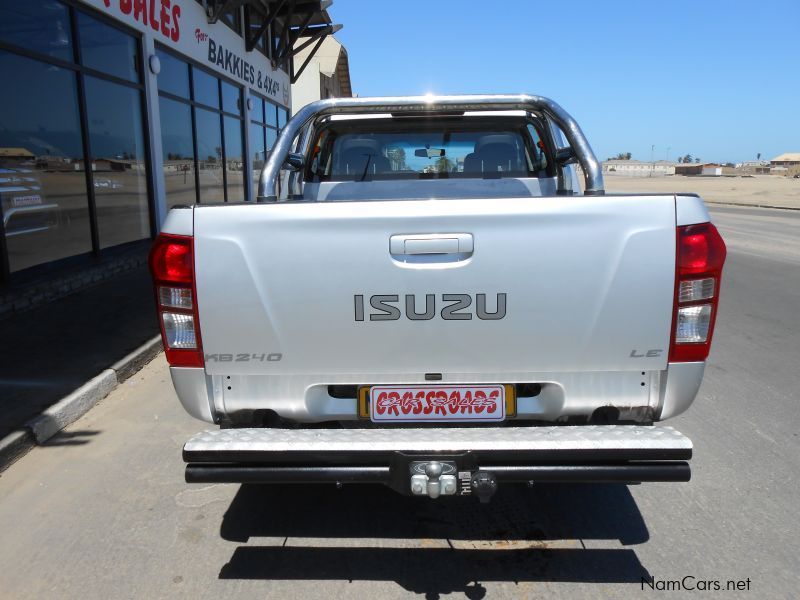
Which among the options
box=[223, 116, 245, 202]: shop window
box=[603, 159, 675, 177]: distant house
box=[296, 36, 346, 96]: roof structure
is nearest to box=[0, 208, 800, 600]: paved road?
box=[223, 116, 245, 202]: shop window

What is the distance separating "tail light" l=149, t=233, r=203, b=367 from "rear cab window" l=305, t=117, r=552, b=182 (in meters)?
2.09

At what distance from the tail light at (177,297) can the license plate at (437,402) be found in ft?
2.30

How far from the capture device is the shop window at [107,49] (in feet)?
27.9

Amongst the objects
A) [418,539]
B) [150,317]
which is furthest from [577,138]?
[150,317]

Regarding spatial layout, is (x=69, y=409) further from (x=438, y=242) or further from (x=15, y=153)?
(x=15, y=153)

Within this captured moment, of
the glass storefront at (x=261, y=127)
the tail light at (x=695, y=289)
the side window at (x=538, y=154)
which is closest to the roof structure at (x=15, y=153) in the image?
the side window at (x=538, y=154)

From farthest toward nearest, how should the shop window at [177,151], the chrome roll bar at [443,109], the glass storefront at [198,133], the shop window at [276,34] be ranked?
the shop window at [276,34]
the glass storefront at [198,133]
the shop window at [177,151]
the chrome roll bar at [443,109]

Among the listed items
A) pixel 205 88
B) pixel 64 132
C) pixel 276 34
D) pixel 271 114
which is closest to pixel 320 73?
pixel 276 34

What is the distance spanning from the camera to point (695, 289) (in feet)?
7.66

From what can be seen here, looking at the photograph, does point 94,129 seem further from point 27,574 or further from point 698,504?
point 698,504

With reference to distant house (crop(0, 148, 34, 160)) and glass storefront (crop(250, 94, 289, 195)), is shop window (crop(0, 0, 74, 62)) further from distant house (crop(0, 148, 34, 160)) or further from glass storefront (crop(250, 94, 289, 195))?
glass storefront (crop(250, 94, 289, 195))

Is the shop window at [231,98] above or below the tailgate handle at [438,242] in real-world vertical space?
above

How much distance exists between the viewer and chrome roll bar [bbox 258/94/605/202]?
10.8 ft

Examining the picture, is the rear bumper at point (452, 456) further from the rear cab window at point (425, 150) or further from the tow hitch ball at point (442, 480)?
the rear cab window at point (425, 150)
